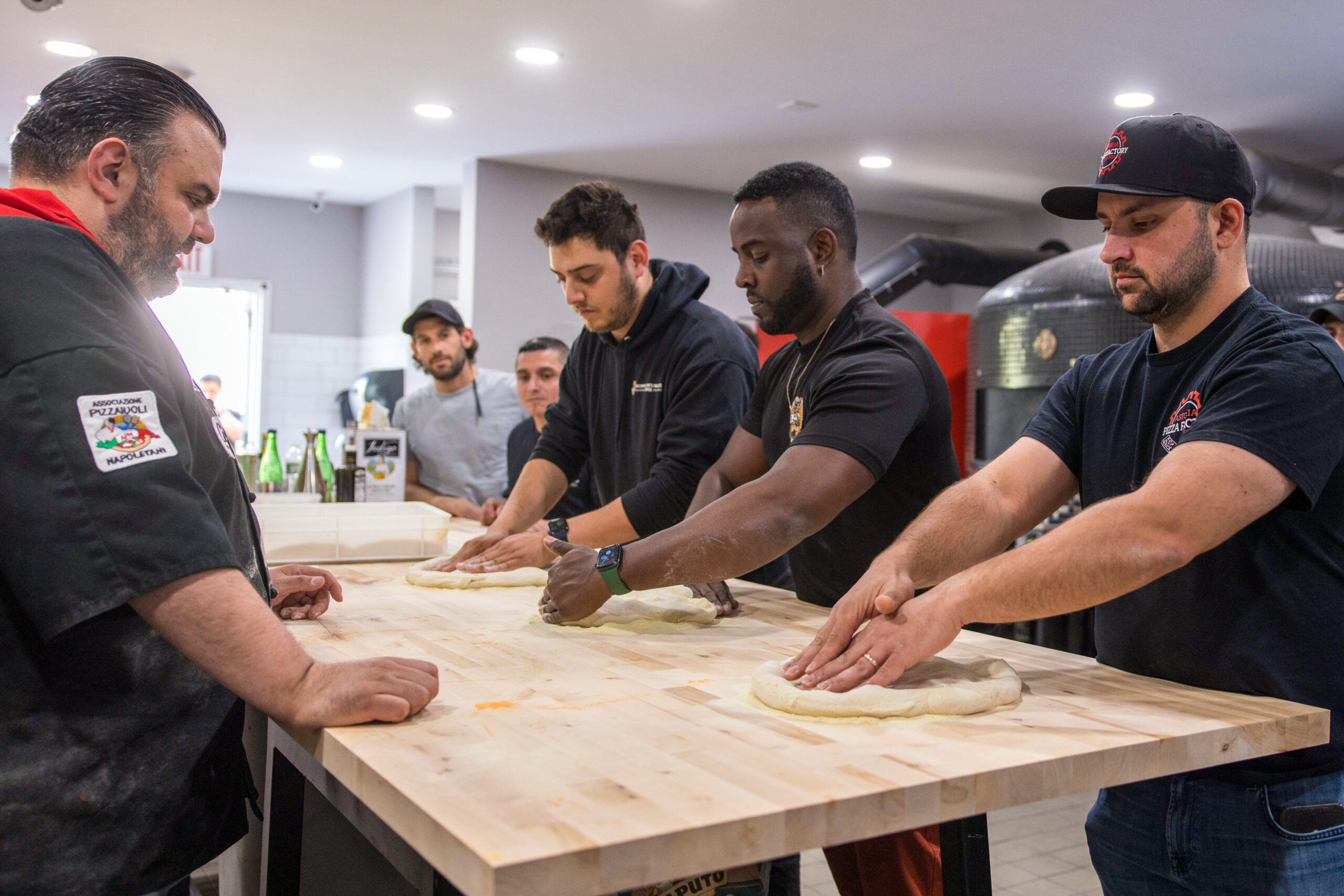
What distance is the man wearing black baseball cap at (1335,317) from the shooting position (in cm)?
375

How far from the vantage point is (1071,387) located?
146 cm

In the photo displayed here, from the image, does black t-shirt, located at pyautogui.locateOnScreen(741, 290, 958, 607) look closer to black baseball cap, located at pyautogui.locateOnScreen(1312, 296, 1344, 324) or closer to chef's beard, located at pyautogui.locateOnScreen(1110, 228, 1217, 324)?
chef's beard, located at pyautogui.locateOnScreen(1110, 228, 1217, 324)

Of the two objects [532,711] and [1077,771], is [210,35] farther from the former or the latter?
[1077,771]

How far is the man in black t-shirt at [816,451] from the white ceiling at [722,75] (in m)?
2.47

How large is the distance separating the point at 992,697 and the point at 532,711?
48 centimetres

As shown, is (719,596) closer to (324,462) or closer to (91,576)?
(91,576)

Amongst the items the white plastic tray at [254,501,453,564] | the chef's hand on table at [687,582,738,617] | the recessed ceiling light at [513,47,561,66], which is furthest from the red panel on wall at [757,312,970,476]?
the chef's hand on table at [687,582,738,617]

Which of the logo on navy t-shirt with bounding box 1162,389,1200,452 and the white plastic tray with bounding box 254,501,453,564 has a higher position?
the logo on navy t-shirt with bounding box 1162,389,1200,452

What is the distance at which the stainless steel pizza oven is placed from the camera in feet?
16.0

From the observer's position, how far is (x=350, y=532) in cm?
229

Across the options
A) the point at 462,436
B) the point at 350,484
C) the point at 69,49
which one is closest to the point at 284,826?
the point at 350,484

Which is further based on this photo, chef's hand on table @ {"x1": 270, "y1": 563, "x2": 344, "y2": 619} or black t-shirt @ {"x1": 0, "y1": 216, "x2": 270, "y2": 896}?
chef's hand on table @ {"x1": 270, "y1": 563, "x2": 344, "y2": 619}

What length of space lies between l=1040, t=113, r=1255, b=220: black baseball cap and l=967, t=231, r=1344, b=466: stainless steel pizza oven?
3.77 meters

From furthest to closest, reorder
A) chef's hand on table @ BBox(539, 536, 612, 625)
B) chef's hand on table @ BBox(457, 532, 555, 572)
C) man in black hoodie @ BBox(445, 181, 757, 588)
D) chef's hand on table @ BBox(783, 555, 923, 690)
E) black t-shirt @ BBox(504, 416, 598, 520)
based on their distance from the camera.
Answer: black t-shirt @ BBox(504, 416, 598, 520) < man in black hoodie @ BBox(445, 181, 757, 588) < chef's hand on table @ BBox(457, 532, 555, 572) < chef's hand on table @ BBox(539, 536, 612, 625) < chef's hand on table @ BBox(783, 555, 923, 690)
